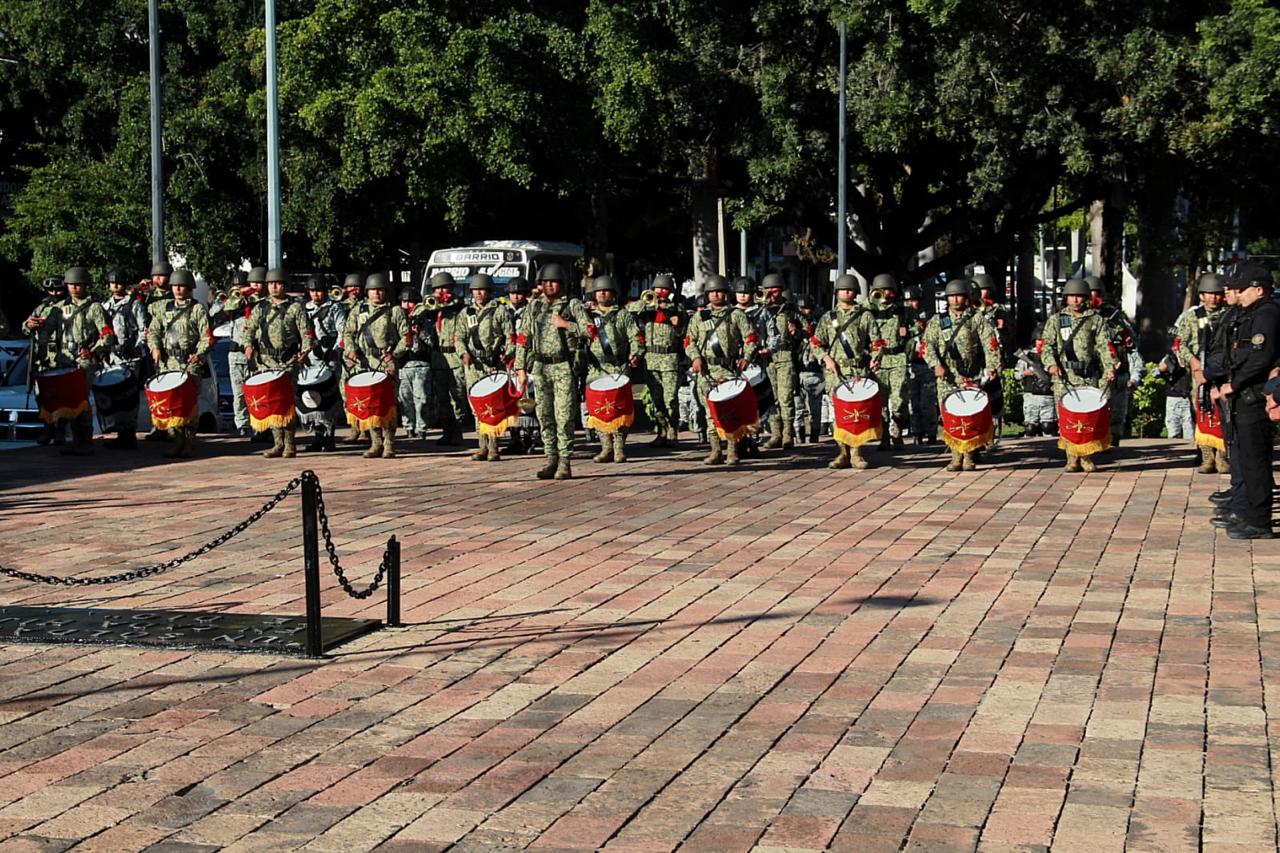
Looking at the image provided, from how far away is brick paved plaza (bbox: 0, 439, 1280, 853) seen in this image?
19.5 feet

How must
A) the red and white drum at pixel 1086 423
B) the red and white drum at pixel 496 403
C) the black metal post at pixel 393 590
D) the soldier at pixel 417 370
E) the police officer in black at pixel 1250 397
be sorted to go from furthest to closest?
the soldier at pixel 417 370, the red and white drum at pixel 496 403, the red and white drum at pixel 1086 423, the police officer in black at pixel 1250 397, the black metal post at pixel 393 590

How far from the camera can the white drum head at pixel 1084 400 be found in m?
16.5

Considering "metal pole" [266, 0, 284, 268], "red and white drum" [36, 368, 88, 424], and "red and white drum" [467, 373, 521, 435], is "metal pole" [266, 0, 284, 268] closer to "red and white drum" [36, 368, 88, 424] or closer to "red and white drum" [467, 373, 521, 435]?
"red and white drum" [36, 368, 88, 424]

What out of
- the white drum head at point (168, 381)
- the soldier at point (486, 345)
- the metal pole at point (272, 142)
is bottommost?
the white drum head at point (168, 381)

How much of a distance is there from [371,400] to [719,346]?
3.63 metres

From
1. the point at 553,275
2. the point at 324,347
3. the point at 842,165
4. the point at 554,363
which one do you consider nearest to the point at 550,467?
the point at 554,363

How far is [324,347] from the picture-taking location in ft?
66.7

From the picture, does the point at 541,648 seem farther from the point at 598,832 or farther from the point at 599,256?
the point at 599,256

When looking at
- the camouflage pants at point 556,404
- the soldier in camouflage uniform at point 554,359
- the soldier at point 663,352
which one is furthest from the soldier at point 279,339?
the soldier at point 663,352

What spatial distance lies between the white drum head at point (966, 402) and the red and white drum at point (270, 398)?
6.71 m

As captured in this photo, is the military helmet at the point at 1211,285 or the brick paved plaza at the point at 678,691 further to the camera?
the military helmet at the point at 1211,285

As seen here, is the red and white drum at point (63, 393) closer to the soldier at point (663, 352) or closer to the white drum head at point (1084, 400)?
the soldier at point (663, 352)

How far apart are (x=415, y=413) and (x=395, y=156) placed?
42.3ft

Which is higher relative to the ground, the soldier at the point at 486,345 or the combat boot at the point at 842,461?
the soldier at the point at 486,345
